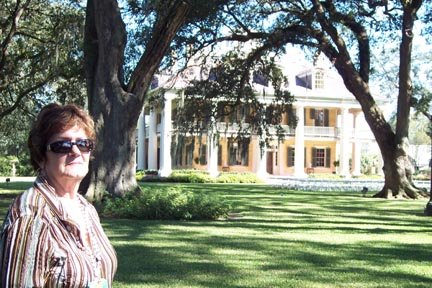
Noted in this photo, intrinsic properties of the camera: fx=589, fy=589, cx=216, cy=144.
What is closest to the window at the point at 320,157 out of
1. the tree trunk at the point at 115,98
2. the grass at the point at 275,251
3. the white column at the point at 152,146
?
the white column at the point at 152,146

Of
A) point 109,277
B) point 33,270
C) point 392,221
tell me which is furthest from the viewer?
point 392,221

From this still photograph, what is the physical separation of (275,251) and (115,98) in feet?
24.0

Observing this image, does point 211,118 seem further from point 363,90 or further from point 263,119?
point 363,90

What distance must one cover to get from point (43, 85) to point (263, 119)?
9143 mm

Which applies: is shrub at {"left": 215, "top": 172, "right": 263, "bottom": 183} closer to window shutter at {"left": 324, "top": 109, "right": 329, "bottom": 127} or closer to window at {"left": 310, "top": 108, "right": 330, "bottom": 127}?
window at {"left": 310, "top": 108, "right": 330, "bottom": 127}

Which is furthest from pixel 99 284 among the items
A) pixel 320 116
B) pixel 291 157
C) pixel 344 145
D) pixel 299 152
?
pixel 320 116

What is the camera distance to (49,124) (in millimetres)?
2455

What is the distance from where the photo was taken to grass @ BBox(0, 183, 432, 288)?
660 centimetres

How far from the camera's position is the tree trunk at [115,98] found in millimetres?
14234

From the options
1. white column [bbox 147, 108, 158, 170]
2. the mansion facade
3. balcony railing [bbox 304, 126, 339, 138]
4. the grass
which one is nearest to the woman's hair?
the grass

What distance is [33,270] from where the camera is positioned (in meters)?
2.16

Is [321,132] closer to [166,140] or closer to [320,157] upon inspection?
[320,157]

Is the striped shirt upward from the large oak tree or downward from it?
downward

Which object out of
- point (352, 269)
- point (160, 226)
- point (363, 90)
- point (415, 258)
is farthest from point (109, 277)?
point (363, 90)
